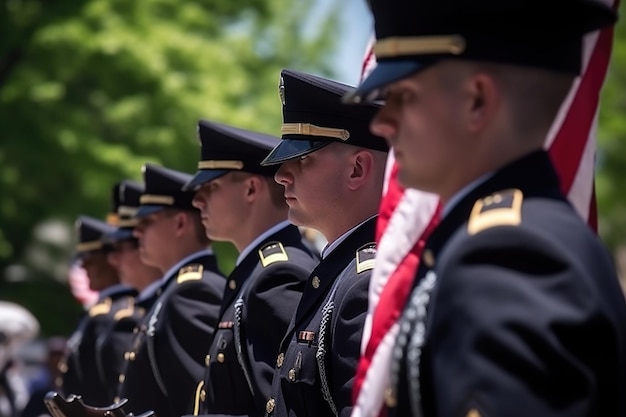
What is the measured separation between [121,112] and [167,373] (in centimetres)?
970

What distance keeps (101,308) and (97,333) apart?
30 centimetres

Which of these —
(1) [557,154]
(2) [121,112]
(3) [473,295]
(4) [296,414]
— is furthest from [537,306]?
(2) [121,112]

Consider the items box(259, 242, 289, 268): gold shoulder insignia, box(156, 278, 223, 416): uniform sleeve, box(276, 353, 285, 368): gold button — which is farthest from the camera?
box(156, 278, 223, 416): uniform sleeve

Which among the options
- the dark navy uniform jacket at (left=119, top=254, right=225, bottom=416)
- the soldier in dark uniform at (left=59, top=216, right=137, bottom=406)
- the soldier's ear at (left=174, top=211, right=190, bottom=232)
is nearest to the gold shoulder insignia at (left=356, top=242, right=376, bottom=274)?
the dark navy uniform jacket at (left=119, top=254, right=225, bottom=416)

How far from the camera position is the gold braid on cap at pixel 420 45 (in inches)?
94.1

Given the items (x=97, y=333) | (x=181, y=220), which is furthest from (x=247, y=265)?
(x=97, y=333)

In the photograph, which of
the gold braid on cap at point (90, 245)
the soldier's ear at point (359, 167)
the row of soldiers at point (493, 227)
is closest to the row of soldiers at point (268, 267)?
the soldier's ear at point (359, 167)

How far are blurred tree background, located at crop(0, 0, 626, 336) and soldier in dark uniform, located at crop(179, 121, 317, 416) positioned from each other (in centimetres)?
906

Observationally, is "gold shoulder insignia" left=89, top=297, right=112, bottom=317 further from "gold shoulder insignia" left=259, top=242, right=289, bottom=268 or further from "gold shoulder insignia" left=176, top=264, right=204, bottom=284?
"gold shoulder insignia" left=259, top=242, right=289, bottom=268

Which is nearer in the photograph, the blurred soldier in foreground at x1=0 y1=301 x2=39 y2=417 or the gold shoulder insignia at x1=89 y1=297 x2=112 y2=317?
the gold shoulder insignia at x1=89 y1=297 x2=112 y2=317

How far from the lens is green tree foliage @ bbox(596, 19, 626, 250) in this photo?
22109 millimetres

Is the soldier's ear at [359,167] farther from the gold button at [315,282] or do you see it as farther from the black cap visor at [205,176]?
the black cap visor at [205,176]

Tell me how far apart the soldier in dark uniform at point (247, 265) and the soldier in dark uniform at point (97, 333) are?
2.26 meters

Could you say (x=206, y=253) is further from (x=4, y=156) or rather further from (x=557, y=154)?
(x=4, y=156)
